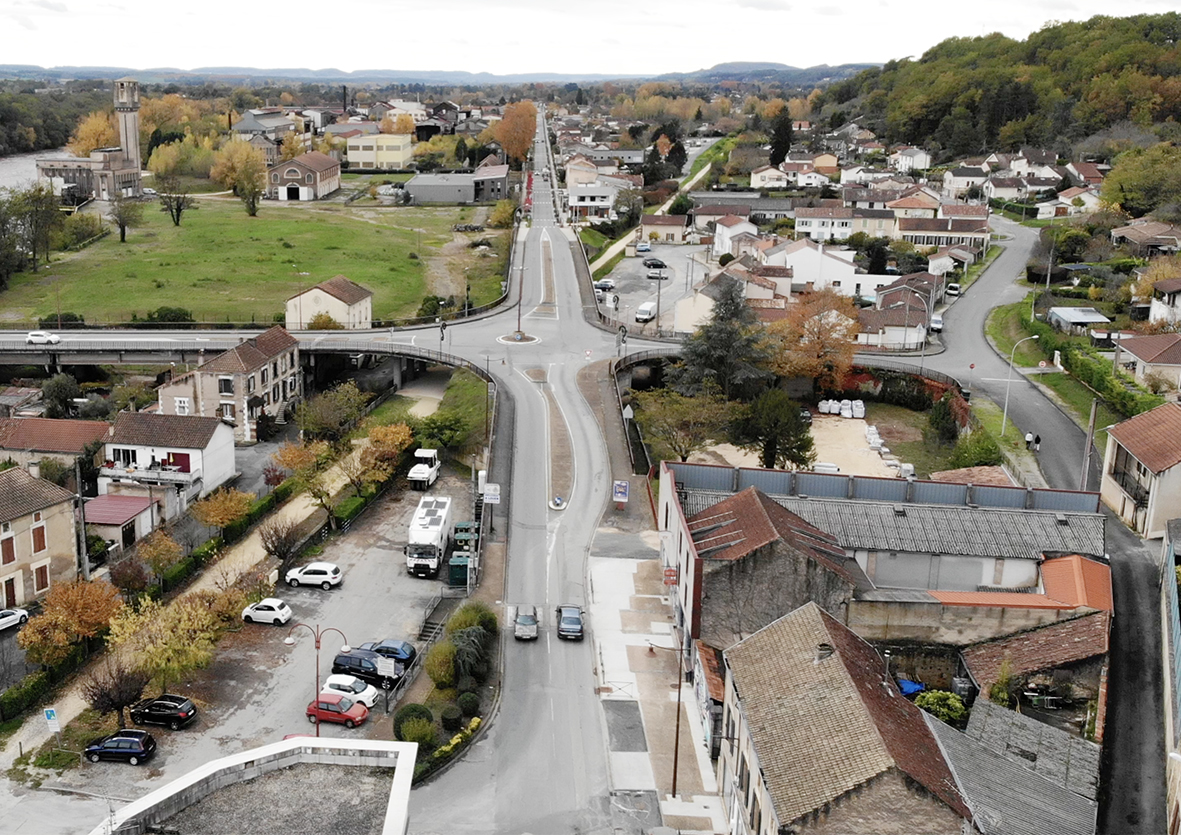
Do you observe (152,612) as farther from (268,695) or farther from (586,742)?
(586,742)

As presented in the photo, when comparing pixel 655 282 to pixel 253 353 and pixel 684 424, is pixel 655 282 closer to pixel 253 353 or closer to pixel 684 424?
pixel 253 353

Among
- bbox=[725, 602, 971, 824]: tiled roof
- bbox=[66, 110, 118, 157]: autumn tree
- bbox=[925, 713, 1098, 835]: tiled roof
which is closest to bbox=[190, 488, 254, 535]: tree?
bbox=[725, 602, 971, 824]: tiled roof

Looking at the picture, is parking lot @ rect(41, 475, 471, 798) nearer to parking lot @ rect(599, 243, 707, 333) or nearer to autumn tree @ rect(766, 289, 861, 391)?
autumn tree @ rect(766, 289, 861, 391)

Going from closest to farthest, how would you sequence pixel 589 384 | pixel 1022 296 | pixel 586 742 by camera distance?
pixel 586 742, pixel 589 384, pixel 1022 296

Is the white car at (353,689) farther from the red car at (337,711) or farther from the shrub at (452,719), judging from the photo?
the shrub at (452,719)

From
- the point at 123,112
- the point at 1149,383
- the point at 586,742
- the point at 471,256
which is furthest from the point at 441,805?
Answer: the point at 123,112
